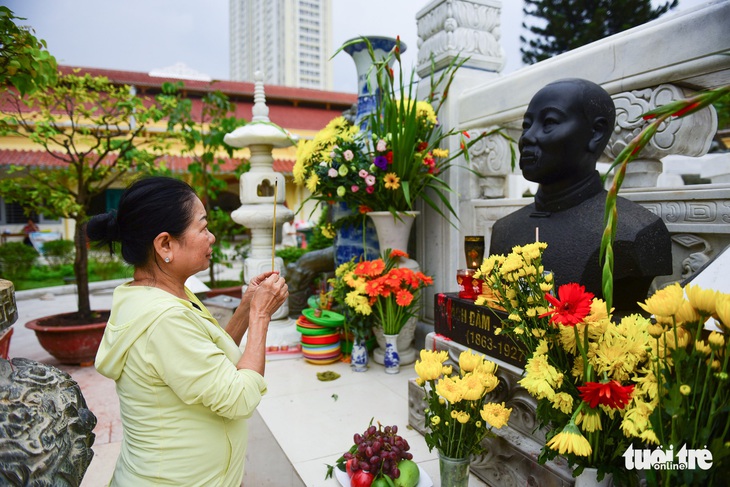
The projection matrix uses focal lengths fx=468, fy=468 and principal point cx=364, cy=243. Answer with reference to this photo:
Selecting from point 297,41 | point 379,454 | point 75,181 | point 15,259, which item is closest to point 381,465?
point 379,454

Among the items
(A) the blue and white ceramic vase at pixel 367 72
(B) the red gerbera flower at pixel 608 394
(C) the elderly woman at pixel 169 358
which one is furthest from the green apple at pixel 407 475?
(A) the blue and white ceramic vase at pixel 367 72

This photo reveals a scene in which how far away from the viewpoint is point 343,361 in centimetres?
340

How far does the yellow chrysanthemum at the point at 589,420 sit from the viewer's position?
3.34 feet

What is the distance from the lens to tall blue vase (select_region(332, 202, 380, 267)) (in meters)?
3.66

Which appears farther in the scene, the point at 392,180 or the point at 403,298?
the point at 392,180

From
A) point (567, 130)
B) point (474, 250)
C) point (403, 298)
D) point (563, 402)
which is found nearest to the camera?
point (563, 402)

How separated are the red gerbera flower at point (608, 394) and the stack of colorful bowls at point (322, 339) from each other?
244 cm

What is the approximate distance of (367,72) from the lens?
3.71 metres

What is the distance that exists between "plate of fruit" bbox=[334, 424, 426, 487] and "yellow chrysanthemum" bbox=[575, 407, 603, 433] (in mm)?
807

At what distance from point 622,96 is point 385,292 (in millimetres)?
1684

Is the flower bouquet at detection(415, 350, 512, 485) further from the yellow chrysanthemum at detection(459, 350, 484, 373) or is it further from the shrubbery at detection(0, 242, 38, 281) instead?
the shrubbery at detection(0, 242, 38, 281)

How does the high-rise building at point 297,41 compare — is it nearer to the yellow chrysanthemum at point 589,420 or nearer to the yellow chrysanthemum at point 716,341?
the yellow chrysanthemum at point 589,420

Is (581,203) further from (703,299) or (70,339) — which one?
(70,339)

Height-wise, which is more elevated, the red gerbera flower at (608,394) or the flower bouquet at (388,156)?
the flower bouquet at (388,156)
